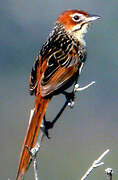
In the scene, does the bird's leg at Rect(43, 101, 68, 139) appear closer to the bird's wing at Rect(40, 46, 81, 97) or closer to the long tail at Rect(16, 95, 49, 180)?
the long tail at Rect(16, 95, 49, 180)

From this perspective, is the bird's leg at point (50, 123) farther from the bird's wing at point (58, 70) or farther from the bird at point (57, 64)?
the bird's wing at point (58, 70)

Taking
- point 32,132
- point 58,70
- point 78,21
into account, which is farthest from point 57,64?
point 32,132

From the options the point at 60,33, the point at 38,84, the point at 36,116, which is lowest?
the point at 36,116

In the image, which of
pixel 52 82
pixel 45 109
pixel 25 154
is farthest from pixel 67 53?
pixel 25 154

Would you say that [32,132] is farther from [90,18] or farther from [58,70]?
[90,18]

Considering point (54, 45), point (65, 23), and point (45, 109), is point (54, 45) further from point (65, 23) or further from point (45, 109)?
point (45, 109)

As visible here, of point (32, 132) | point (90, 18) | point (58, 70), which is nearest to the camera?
point (32, 132)

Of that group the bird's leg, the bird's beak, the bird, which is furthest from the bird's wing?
the bird's beak

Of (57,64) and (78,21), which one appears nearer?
(57,64)
